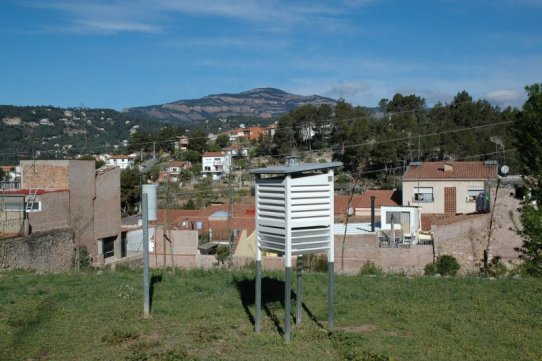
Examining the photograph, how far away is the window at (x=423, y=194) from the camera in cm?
4400

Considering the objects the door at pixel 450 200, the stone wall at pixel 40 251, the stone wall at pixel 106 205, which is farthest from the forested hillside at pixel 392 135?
the stone wall at pixel 40 251

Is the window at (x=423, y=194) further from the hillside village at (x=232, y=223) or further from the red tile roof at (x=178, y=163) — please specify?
the red tile roof at (x=178, y=163)

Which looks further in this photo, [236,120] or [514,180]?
[236,120]

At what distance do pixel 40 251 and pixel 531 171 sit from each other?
731 inches

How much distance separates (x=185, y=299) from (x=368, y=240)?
13.7 m

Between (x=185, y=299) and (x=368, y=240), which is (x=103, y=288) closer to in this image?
(x=185, y=299)

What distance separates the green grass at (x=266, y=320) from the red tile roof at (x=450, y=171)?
109 feet

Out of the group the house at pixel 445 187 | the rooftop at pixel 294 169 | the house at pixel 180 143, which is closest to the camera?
the rooftop at pixel 294 169

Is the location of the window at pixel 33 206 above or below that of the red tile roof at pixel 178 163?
below

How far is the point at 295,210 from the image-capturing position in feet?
24.8

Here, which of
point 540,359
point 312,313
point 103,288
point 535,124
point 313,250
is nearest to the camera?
point 540,359

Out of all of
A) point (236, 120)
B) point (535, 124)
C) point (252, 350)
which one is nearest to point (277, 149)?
point (535, 124)

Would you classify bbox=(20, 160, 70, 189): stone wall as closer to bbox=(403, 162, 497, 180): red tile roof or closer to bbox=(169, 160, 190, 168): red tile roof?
bbox=(403, 162, 497, 180): red tile roof

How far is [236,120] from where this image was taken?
505 ft
